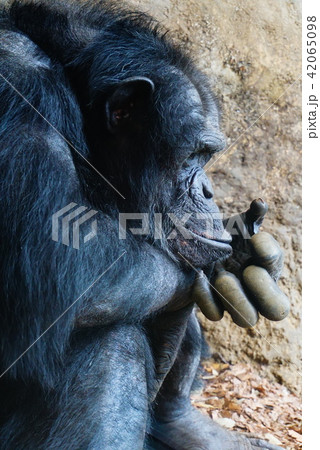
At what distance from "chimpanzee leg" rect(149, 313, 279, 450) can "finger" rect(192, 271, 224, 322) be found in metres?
0.40

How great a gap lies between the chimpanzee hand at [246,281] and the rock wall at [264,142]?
2.82ft

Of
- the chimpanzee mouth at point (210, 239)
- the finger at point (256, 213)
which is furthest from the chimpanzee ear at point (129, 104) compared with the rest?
the finger at point (256, 213)

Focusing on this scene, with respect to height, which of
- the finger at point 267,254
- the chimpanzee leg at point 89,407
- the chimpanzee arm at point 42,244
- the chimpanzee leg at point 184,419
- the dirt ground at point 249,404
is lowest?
the dirt ground at point 249,404

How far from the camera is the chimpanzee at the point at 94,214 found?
5.57ft

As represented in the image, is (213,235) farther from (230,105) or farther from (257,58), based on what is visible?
(257,58)

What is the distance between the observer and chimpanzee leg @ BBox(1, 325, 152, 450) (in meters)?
1.79

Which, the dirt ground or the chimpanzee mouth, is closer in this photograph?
the chimpanzee mouth

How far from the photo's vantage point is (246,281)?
2.12m

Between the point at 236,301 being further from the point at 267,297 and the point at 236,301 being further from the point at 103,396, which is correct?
the point at 103,396

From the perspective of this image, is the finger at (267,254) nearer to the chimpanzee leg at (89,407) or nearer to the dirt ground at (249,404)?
the chimpanzee leg at (89,407)

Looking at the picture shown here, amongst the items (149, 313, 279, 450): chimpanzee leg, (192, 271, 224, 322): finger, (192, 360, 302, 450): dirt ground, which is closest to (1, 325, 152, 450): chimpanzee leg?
(192, 271, 224, 322): finger

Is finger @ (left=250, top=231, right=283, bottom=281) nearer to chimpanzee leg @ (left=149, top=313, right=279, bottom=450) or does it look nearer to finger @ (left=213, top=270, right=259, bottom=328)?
finger @ (left=213, top=270, right=259, bottom=328)
